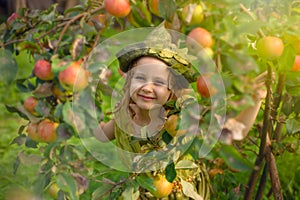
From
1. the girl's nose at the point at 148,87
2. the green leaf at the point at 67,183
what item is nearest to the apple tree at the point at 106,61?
the green leaf at the point at 67,183

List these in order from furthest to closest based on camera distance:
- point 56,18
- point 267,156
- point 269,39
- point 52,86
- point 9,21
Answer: point 267,156 < point 9,21 < point 56,18 < point 52,86 < point 269,39

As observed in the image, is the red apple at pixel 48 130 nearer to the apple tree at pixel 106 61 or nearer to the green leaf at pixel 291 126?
the apple tree at pixel 106 61

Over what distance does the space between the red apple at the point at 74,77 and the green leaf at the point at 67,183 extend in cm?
21

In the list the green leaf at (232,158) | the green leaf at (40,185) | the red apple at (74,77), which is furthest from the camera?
the green leaf at (40,185)

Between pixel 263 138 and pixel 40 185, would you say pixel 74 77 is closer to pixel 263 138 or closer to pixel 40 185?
pixel 40 185

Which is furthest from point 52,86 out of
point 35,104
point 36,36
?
point 36,36

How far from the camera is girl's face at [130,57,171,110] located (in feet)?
5.11

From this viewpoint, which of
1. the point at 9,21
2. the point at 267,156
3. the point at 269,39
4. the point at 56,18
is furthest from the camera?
the point at 267,156

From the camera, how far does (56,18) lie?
1.56 metres

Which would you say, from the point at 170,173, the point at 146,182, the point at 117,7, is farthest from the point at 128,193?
the point at 117,7

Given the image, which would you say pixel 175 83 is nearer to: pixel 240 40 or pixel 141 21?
pixel 141 21

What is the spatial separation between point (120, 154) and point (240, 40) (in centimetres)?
69

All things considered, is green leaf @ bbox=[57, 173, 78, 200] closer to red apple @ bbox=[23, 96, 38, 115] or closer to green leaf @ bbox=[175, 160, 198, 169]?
red apple @ bbox=[23, 96, 38, 115]

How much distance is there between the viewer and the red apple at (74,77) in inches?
51.3
